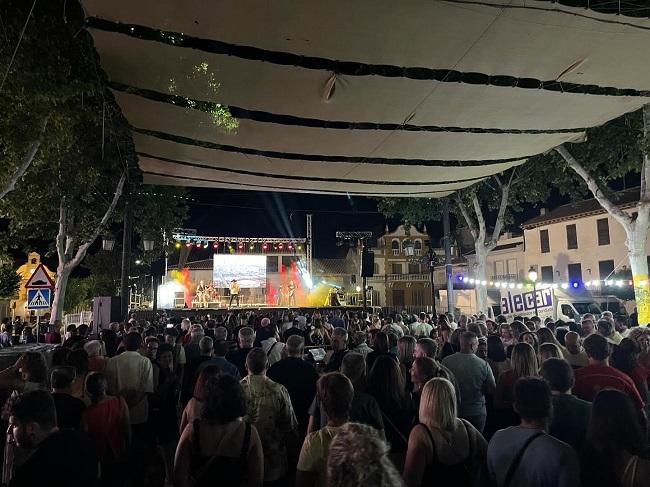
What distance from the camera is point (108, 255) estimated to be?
35.1 m

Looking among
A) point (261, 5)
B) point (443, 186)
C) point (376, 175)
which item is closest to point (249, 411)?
point (261, 5)

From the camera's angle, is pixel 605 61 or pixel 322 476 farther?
pixel 605 61

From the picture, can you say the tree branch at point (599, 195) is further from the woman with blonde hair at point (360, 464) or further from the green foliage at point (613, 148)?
the woman with blonde hair at point (360, 464)

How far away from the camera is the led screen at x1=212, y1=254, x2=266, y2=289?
29.4 m

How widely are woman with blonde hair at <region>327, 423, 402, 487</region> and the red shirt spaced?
309cm

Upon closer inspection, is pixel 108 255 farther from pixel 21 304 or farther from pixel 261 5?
pixel 261 5

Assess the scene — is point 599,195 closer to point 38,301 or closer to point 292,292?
point 38,301

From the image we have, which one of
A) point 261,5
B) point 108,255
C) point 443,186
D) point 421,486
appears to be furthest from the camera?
point 108,255

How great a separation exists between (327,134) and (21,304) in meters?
46.9

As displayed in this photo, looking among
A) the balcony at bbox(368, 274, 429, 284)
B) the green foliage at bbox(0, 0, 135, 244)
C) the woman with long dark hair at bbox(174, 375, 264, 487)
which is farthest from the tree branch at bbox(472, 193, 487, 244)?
the balcony at bbox(368, 274, 429, 284)

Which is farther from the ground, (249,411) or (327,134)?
(327,134)

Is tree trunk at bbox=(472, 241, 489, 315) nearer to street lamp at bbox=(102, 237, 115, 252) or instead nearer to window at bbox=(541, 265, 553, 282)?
street lamp at bbox=(102, 237, 115, 252)

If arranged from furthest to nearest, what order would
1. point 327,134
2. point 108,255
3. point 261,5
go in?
point 108,255 < point 327,134 < point 261,5

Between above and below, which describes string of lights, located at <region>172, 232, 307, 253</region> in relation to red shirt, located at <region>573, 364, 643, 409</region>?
above
